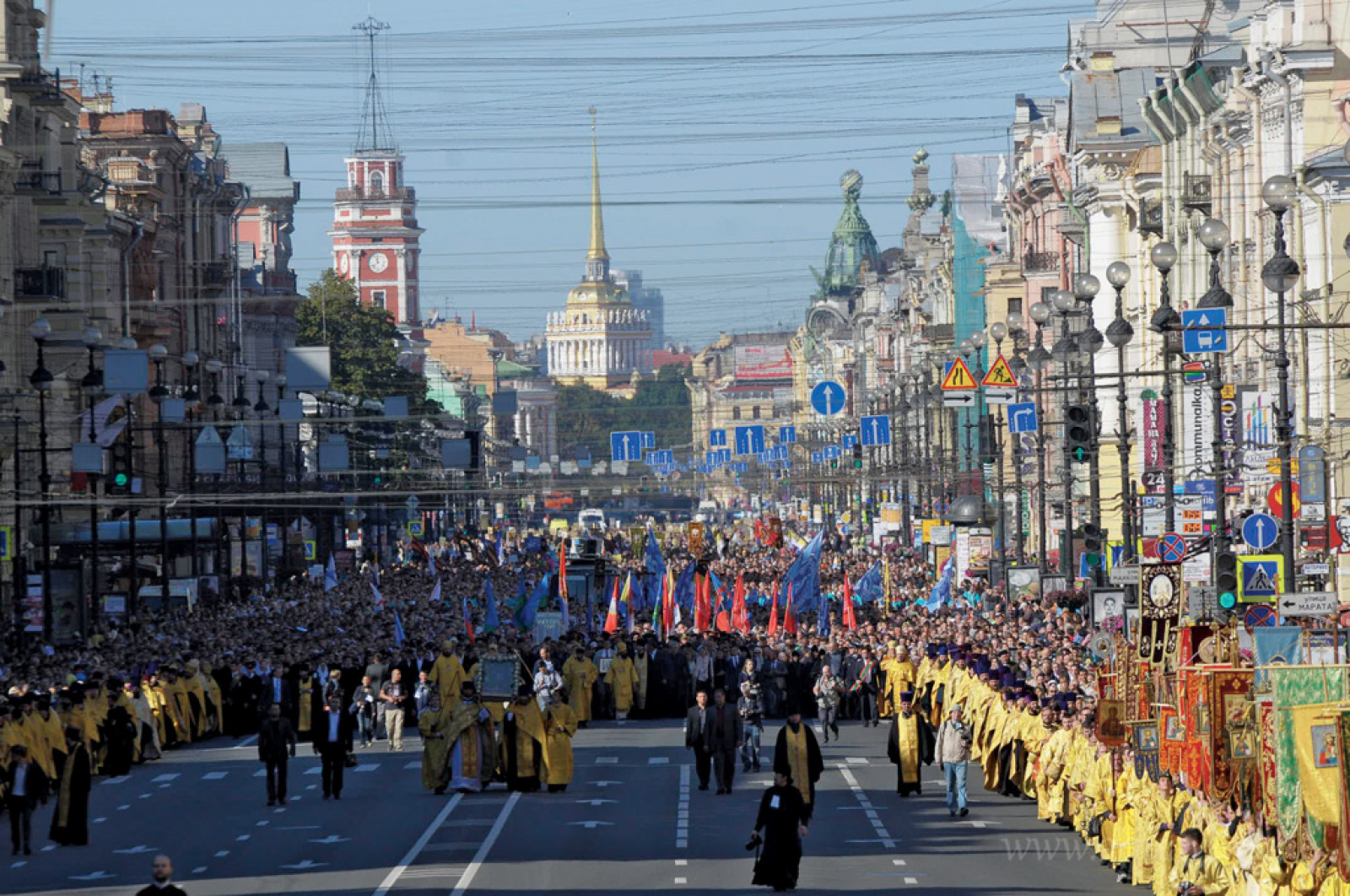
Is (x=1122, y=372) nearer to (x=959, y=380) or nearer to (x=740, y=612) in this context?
Answer: (x=959, y=380)

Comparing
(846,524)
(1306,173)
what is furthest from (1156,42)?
(846,524)

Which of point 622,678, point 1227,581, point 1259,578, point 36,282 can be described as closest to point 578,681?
point 622,678

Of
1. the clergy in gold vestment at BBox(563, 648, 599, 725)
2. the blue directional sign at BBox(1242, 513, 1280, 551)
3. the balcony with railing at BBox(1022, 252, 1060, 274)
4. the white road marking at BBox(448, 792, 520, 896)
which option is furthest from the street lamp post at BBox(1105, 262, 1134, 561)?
the balcony with railing at BBox(1022, 252, 1060, 274)

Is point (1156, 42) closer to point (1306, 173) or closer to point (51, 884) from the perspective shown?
point (1306, 173)

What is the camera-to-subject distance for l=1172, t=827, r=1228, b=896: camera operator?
59.7 feet

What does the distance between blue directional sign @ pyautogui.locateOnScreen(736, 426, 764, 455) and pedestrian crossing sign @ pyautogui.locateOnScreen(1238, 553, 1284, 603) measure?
173ft

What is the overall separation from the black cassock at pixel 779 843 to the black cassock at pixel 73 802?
24.4 feet

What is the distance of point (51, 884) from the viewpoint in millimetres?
23172

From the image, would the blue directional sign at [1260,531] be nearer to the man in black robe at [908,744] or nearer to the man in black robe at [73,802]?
the man in black robe at [908,744]

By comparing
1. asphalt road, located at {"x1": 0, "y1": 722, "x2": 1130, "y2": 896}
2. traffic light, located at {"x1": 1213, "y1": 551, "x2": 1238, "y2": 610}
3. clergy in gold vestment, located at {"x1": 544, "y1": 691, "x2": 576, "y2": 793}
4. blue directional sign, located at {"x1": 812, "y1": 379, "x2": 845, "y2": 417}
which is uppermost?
blue directional sign, located at {"x1": 812, "y1": 379, "x2": 845, "y2": 417}

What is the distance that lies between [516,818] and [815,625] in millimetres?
28731

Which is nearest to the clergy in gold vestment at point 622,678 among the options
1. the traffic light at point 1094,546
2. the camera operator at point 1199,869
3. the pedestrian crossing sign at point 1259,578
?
the traffic light at point 1094,546

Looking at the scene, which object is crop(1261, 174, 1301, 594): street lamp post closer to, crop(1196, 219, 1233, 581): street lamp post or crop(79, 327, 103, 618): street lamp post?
crop(1196, 219, 1233, 581): street lamp post

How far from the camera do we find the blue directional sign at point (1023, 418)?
5262 centimetres
